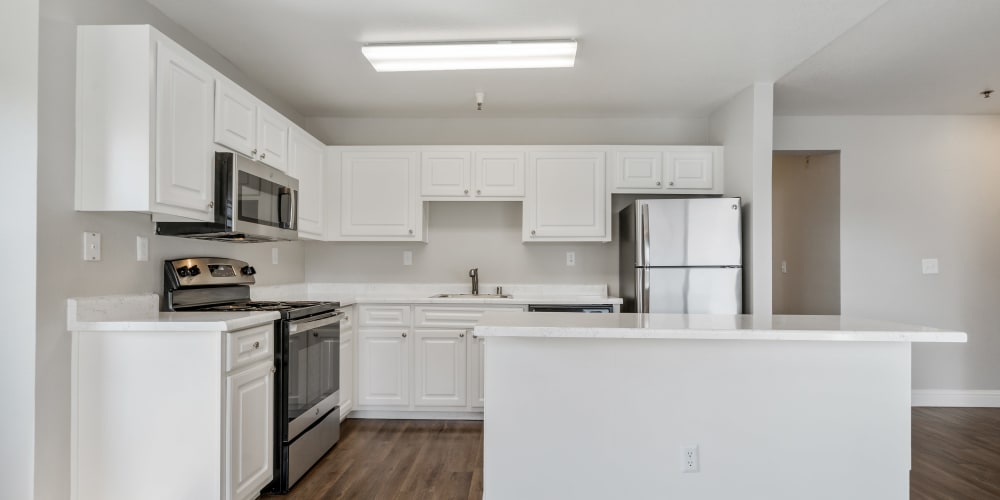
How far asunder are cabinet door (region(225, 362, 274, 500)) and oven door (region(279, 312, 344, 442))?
0.12 meters

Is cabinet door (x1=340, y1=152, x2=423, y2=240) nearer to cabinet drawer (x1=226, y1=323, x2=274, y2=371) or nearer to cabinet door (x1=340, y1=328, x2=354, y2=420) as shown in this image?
cabinet door (x1=340, y1=328, x2=354, y2=420)

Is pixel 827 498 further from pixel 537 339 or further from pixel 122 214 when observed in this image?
pixel 122 214

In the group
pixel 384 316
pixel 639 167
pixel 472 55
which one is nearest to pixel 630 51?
pixel 472 55

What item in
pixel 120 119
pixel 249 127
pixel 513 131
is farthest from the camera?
pixel 513 131

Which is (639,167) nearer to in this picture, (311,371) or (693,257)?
(693,257)

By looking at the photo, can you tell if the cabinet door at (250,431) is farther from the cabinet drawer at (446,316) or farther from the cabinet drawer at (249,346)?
the cabinet drawer at (446,316)

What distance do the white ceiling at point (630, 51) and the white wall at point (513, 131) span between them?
0.16 m

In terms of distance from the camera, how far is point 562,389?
211 centimetres

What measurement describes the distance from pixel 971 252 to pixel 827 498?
11.4ft

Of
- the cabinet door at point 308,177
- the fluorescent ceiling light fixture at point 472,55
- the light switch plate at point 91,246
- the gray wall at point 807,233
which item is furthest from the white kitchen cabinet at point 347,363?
the gray wall at point 807,233

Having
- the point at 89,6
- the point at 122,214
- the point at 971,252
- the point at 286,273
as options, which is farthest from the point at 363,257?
the point at 971,252

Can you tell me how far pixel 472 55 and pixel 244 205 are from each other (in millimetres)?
1395

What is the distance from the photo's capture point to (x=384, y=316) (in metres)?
3.75

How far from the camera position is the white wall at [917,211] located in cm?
426
